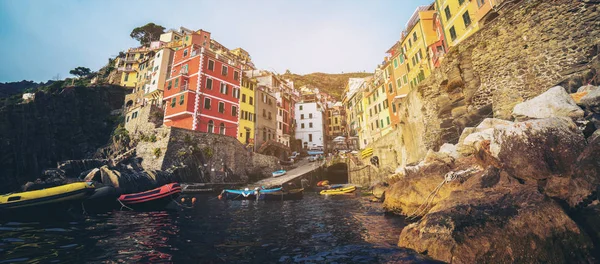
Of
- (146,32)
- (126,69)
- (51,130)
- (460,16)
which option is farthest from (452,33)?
(146,32)

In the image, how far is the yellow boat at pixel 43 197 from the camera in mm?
11484

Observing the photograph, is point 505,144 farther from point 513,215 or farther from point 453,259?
point 453,259

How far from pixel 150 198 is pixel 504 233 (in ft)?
58.6

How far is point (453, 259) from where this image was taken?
4.75 meters

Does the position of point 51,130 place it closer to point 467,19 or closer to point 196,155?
point 196,155

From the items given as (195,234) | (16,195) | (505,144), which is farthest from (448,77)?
(16,195)

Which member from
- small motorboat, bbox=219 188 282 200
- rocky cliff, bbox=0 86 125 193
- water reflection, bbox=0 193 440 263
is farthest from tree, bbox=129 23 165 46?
water reflection, bbox=0 193 440 263

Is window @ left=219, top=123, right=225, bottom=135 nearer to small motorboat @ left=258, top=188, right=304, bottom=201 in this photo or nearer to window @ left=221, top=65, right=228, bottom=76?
window @ left=221, top=65, right=228, bottom=76

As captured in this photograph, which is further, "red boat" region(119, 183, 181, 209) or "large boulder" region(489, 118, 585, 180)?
"red boat" region(119, 183, 181, 209)

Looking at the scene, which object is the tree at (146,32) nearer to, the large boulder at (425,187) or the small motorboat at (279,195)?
the small motorboat at (279,195)

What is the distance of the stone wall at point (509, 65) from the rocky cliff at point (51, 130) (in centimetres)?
5117

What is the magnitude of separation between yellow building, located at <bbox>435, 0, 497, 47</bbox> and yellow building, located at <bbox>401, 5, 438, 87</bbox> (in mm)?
2727

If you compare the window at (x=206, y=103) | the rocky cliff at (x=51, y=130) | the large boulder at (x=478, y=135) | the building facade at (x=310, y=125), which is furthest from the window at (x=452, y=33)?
the rocky cliff at (x=51, y=130)

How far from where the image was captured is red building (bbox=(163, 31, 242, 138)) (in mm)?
33562
